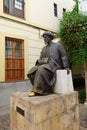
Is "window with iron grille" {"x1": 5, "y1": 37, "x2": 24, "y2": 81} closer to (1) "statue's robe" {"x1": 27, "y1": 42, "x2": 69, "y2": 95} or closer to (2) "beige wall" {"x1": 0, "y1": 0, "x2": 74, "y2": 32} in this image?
(2) "beige wall" {"x1": 0, "y1": 0, "x2": 74, "y2": 32}

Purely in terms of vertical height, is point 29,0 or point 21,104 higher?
point 29,0

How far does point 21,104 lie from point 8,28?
20.8 feet

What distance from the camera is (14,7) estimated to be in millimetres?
11344

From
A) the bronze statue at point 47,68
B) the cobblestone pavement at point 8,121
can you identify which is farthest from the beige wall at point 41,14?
the bronze statue at point 47,68

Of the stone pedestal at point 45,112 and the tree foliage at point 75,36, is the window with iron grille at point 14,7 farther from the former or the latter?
the stone pedestal at point 45,112

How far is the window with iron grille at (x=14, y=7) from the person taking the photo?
36.0 ft

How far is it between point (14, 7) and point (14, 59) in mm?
2709

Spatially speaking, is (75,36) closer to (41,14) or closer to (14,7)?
(41,14)

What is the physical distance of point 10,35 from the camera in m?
10.6

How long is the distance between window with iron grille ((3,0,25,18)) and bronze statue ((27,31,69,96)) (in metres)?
5.92

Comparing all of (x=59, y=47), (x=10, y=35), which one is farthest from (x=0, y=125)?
(x=10, y=35)

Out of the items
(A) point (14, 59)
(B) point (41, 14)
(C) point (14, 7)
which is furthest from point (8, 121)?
(B) point (41, 14)

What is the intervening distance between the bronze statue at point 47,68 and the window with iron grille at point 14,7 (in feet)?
19.4

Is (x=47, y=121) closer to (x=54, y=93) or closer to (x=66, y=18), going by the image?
(x=54, y=93)
